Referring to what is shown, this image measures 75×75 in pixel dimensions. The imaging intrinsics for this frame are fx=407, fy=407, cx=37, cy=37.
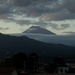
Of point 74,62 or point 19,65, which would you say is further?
point 74,62

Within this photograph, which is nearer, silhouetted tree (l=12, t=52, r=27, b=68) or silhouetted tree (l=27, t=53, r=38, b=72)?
silhouetted tree (l=12, t=52, r=27, b=68)

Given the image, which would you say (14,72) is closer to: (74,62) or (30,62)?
(30,62)

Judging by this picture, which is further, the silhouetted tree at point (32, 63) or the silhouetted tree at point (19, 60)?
the silhouetted tree at point (32, 63)

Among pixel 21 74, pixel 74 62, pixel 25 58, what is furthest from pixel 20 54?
pixel 74 62

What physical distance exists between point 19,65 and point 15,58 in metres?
2.12

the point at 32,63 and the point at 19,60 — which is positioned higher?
the point at 19,60

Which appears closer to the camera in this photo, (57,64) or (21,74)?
(21,74)

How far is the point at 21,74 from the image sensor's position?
77250 mm

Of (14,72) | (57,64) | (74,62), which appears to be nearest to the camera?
(14,72)

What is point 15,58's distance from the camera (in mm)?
103188

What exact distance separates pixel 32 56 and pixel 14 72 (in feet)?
109

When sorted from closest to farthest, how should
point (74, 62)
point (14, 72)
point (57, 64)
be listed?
point (14, 72), point (57, 64), point (74, 62)

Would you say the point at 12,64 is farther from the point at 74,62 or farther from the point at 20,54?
the point at 74,62

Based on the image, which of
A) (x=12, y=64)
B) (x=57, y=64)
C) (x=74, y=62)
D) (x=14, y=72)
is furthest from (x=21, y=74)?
(x=74, y=62)
